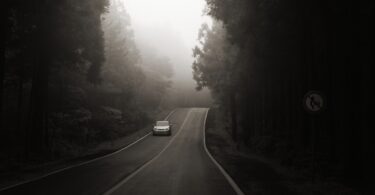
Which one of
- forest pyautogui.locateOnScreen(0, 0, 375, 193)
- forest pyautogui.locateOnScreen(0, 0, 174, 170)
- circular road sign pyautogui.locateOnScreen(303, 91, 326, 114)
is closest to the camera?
circular road sign pyautogui.locateOnScreen(303, 91, 326, 114)

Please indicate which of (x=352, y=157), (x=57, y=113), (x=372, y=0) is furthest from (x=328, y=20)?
(x=57, y=113)

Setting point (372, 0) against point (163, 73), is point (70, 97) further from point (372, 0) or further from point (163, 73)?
point (163, 73)

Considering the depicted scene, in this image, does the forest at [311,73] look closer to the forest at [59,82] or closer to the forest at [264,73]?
the forest at [264,73]

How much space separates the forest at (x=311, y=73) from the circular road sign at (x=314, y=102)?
1.97ft

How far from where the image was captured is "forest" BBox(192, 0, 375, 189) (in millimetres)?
13680

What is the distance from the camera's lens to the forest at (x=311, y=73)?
539 inches

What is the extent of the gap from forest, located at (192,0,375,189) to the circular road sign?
1.97 ft

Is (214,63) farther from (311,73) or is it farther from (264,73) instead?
(311,73)

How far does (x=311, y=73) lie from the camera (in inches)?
778

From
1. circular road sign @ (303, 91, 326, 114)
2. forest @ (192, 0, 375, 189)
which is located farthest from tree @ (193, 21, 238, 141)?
circular road sign @ (303, 91, 326, 114)

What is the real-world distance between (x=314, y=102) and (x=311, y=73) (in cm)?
842

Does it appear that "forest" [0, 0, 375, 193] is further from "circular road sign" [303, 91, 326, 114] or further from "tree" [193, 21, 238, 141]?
"tree" [193, 21, 238, 141]

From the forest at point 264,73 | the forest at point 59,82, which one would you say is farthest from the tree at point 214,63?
the forest at point 59,82

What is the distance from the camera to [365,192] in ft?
38.3
